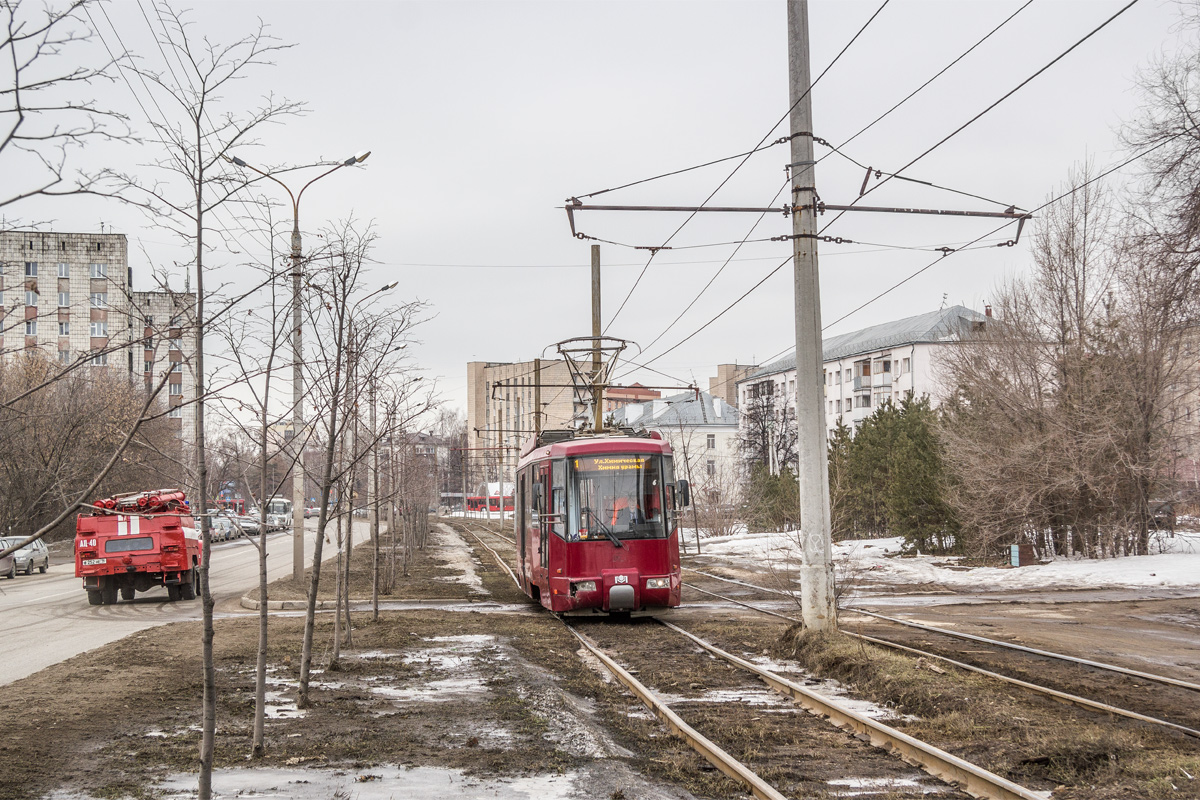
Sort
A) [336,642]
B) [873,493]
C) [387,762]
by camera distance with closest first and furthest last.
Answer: [387,762] < [336,642] < [873,493]

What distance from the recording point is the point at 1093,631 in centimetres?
1662

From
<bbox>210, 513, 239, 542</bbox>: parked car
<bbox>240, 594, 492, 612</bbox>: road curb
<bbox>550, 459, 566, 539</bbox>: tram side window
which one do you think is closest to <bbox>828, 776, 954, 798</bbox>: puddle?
<bbox>210, 513, 239, 542</bbox>: parked car

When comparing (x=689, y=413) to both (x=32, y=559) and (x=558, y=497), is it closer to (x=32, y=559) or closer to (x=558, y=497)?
(x=32, y=559)

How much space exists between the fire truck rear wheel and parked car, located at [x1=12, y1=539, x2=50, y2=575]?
10232 mm

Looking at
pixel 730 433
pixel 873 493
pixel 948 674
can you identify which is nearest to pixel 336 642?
pixel 948 674

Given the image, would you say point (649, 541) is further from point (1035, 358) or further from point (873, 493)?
point (873, 493)

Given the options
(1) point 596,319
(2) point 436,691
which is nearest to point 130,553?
(1) point 596,319

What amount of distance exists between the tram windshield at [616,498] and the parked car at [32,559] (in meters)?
24.0

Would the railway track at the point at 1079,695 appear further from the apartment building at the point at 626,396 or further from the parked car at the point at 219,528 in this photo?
the apartment building at the point at 626,396

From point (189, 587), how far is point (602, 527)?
13226 millimetres

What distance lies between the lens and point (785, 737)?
8781mm

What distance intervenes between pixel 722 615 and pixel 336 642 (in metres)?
9.26

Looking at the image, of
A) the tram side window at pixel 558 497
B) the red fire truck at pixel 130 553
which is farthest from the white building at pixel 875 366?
the tram side window at pixel 558 497

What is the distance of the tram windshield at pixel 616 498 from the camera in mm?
17766
